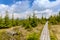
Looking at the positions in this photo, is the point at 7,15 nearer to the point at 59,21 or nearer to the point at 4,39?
the point at 59,21

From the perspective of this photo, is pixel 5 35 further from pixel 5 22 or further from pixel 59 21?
pixel 59 21

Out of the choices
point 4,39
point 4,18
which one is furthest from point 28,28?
point 4,18

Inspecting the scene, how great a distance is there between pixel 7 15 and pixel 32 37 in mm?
28896

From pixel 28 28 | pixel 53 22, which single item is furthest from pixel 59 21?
pixel 28 28

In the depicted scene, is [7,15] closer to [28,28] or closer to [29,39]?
[28,28]

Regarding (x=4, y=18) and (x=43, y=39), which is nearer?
(x=43, y=39)

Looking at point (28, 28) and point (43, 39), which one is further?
point (28, 28)

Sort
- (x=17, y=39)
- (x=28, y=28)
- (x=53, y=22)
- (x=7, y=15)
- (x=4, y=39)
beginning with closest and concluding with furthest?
(x=4, y=39) → (x=17, y=39) → (x=28, y=28) → (x=7, y=15) → (x=53, y=22)

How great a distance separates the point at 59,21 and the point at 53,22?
9.90ft

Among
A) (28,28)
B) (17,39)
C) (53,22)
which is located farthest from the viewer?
(53,22)

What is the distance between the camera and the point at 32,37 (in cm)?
1562

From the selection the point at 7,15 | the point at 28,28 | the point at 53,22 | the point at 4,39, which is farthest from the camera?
the point at 53,22

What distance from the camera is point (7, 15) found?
43500 millimetres

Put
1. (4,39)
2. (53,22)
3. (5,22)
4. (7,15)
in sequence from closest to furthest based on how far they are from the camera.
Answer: (4,39), (5,22), (7,15), (53,22)
